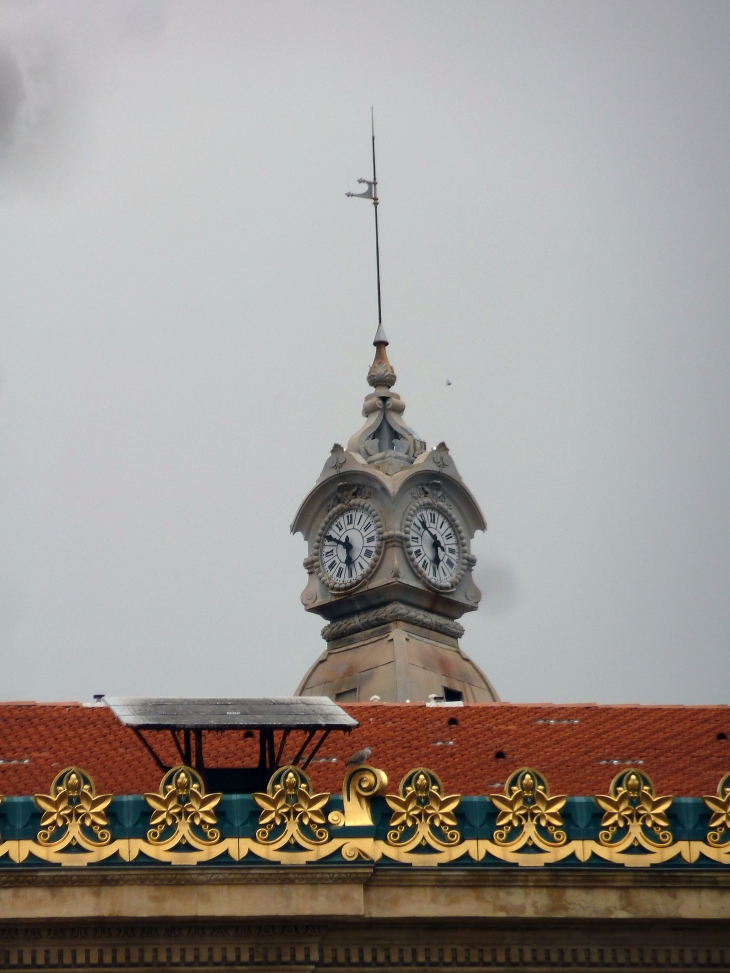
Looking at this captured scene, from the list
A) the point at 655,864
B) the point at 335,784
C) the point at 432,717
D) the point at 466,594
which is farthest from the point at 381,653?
the point at 655,864

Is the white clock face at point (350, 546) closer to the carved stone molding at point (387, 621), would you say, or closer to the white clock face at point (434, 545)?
the white clock face at point (434, 545)

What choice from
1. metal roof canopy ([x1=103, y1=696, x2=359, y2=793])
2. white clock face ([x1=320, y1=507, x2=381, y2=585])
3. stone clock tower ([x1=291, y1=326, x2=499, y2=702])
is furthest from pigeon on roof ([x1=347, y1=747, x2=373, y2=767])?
white clock face ([x1=320, y1=507, x2=381, y2=585])

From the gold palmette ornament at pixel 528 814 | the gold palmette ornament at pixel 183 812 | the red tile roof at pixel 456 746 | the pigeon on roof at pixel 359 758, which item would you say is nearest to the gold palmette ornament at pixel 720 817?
the gold palmette ornament at pixel 528 814

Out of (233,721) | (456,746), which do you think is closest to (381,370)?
(456,746)

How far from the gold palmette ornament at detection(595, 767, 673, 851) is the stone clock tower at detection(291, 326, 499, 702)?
84.6ft

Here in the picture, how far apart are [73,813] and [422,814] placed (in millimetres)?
4631

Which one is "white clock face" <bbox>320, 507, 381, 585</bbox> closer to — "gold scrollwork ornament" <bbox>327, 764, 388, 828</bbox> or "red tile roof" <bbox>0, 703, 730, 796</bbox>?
"red tile roof" <bbox>0, 703, 730, 796</bbox>

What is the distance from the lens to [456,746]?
42406 millimetres

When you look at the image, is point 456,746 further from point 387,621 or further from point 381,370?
point 381,370

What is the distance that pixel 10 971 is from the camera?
35.0m

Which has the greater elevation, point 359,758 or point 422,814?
point 359,758

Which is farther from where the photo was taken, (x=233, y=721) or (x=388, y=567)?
(x=388, y=567)

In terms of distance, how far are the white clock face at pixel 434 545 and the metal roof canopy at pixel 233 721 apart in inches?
959

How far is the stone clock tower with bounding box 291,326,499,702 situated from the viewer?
207 ft
